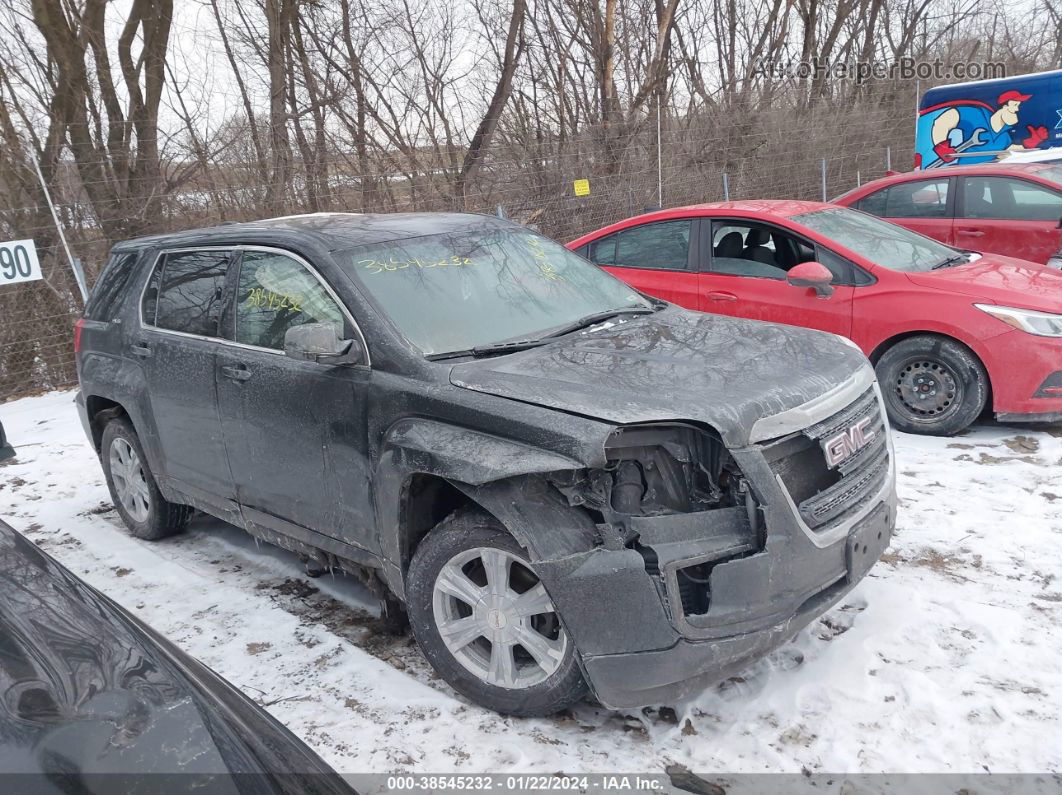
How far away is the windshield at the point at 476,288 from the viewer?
11.5 ft

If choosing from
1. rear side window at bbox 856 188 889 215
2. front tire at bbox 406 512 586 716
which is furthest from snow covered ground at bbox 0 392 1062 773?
rear side window at bbox 856 188 889 215

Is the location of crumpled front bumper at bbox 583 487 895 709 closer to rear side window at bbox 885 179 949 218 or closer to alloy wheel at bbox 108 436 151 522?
alloy wheel at bbox 108 436 151 522

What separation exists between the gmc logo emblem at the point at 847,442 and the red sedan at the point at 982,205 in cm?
571

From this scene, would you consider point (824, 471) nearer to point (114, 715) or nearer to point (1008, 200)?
point (114, 715)

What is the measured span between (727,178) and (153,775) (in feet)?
47.1

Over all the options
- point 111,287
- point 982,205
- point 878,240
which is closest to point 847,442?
point 878,240

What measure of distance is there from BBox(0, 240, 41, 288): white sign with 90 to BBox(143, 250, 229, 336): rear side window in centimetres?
509

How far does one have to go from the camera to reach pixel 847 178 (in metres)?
17.1

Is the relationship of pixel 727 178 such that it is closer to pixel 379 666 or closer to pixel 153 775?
pixel 379 666

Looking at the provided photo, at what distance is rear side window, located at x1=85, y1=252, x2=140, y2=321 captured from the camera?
16.0ft

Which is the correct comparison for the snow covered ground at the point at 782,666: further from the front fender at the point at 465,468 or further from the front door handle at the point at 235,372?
the front door handle at the point at 235,372


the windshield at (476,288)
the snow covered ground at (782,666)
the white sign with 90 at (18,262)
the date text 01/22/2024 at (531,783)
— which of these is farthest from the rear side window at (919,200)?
the white sign with 90 at (18,262)

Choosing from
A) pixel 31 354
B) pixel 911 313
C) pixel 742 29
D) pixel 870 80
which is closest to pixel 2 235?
pixel 31 354

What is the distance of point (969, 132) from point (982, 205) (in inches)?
307
